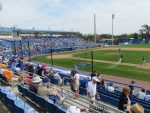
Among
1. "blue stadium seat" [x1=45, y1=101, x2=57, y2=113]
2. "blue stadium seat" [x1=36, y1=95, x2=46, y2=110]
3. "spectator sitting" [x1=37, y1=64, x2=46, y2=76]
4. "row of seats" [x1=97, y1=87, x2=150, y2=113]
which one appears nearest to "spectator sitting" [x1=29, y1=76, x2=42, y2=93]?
"blue stadium seat" [x1=36, y1=95, x2=46, y2=110]

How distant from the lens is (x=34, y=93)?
1080 cm

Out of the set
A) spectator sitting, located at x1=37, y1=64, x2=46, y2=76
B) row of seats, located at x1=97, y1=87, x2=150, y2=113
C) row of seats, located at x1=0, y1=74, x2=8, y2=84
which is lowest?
row of seats, located at x1=97, y1=87, x2=150, y2=113

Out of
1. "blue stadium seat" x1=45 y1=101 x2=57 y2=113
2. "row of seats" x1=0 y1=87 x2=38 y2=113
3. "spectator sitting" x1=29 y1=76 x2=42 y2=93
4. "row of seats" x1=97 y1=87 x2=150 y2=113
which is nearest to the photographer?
"row of seats" x1=0 y1=87 x2=38 y2=113

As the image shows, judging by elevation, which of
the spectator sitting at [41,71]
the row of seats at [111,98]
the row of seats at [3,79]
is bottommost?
the row of seats at [111,98]

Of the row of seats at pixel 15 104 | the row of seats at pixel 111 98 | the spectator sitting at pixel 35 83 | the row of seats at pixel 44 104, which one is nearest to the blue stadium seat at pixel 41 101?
the row of seats at pixel 44 104

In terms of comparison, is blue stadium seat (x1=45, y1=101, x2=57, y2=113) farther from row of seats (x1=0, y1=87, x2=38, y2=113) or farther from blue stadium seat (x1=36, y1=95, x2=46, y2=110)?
row of seats (x1=0, y1=87, x2=38, y2=113)

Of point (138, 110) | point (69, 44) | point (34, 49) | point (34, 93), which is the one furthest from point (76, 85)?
point (69, 44)

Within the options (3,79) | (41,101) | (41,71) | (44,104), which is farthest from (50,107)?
(3,79)

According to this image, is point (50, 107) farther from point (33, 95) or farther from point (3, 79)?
point (3, 79)

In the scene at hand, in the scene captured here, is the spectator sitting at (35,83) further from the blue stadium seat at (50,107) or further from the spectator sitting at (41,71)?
the spectator sitting at (41,71)

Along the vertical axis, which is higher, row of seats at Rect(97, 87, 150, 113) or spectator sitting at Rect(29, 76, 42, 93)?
spectator sitting at Rect(29, 76, 42, 93)

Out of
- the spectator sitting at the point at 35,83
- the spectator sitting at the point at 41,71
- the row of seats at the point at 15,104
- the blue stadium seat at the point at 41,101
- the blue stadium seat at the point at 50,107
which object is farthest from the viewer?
the spectator sitting at the point at 41,71

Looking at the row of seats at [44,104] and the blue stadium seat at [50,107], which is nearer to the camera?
the row of seats at [44,104]

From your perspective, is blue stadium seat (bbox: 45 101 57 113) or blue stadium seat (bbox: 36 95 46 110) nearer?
blue stadium seat (bbox: 45 101 57 113)
